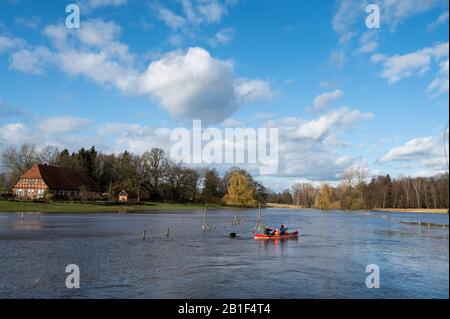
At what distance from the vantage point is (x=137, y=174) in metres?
115

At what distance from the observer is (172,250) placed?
3155 centimetres

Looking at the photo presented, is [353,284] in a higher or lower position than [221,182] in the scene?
lower

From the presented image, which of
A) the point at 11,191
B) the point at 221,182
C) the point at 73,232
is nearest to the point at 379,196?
the point at 221,182

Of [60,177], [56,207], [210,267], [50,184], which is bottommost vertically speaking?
[210,267]

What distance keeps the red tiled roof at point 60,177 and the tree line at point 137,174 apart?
7366 millimetres

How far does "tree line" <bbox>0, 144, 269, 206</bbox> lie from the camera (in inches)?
4360

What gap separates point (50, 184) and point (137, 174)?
86.7ft

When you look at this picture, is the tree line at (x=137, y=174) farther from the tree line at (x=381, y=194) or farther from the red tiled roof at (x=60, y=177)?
the tree line at (x=381, y=194)

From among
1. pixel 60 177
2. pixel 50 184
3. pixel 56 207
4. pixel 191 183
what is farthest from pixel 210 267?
pixel 191 183

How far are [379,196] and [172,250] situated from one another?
4758 inches

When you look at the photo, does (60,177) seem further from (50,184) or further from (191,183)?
(191,183)

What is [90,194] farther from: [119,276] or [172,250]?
[119,276]

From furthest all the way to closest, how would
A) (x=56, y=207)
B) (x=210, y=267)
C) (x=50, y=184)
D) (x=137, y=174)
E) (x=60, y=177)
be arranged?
(x=137, y=174), (x=60, y=177), (x=50, y=184), (x=56, y=207), (x=210, y=267)

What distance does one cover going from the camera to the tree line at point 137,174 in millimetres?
110738
